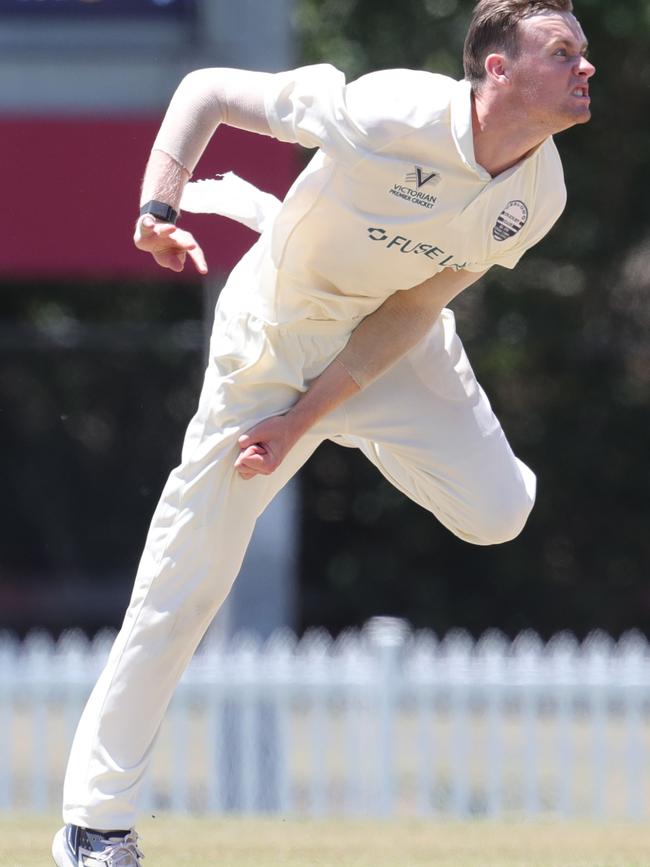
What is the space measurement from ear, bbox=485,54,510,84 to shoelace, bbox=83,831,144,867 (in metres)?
1.91

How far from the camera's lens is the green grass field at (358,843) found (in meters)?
4.56

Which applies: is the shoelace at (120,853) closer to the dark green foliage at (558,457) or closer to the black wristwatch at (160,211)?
the black wristwatch at (160,211)

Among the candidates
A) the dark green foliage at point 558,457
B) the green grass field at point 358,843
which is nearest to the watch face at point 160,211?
the green grass field at point 358,843

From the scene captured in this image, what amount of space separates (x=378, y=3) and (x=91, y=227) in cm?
500

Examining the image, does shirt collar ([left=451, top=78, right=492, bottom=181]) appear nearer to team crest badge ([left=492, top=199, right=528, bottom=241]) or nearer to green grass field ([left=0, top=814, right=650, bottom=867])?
team crest badge ([left=492, top=199, right=528, bottom=241])

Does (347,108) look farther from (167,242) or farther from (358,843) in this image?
(358,843)

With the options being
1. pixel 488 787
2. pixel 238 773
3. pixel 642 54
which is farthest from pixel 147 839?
pixel 642 54

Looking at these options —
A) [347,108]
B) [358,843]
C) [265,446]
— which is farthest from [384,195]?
[358,843]

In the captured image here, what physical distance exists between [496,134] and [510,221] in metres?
0.22

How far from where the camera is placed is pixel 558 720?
25.1 feet

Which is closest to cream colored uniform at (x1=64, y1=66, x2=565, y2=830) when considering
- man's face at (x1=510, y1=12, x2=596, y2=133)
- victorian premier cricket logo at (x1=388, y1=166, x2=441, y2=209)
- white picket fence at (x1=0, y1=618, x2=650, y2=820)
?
victorian premier cricket logo at (x1=388, y1=166, x2=441, y2=209)

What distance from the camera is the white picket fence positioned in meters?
7.56

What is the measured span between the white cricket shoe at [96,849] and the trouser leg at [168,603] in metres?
0.03

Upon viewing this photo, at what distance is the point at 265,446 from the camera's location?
3520 millimetres
